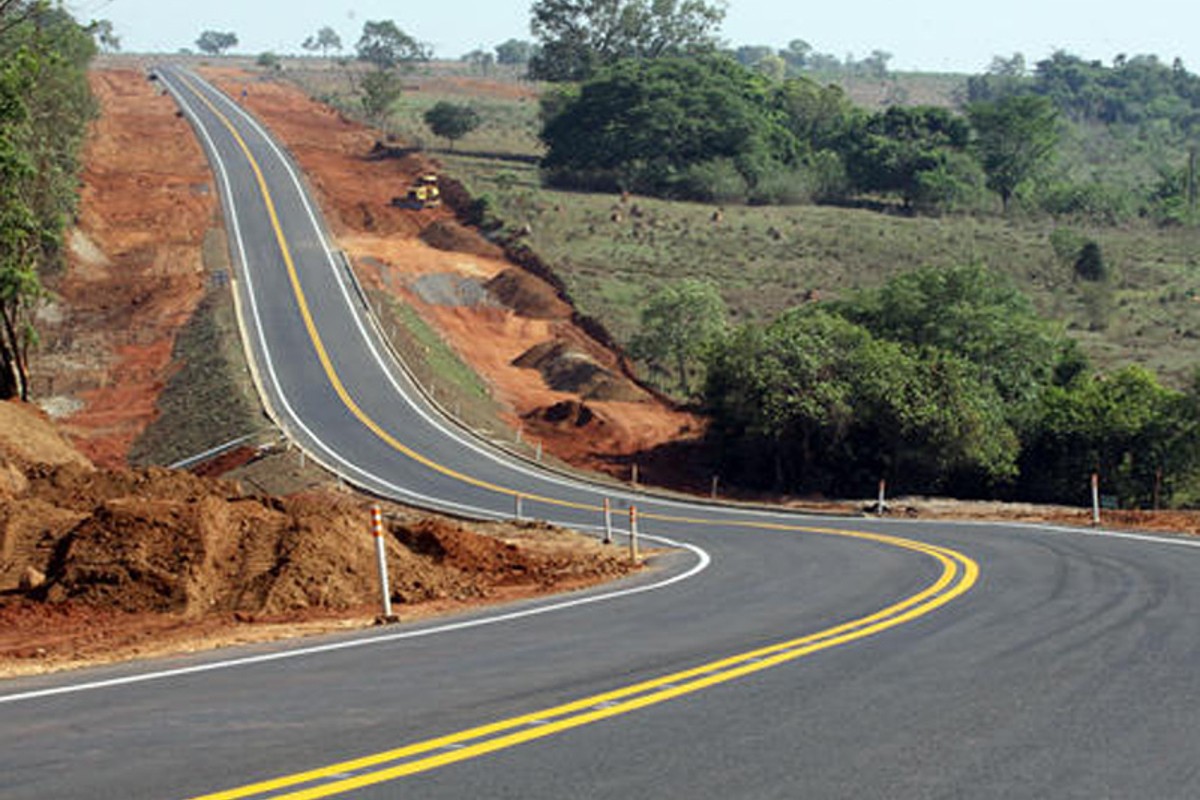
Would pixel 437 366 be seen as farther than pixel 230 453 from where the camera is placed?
Yes

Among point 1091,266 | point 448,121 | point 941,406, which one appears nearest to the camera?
point 941,406

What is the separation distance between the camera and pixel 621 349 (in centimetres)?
7119

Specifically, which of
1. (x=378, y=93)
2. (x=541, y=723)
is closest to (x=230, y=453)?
(x=541, y=723)

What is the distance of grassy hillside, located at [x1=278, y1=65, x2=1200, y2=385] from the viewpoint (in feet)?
258

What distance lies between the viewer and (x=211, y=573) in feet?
61.1

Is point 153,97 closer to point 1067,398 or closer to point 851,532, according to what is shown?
point 1067,398

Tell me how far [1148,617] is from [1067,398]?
34630 millimetres

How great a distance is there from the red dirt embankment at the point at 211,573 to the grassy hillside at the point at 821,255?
51.2 m

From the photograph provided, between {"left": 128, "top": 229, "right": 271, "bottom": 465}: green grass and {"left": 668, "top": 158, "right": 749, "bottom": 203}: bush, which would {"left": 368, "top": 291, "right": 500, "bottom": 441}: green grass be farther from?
{"left": 668, "top": 158, "right": 749, "bottom": 203}: bush

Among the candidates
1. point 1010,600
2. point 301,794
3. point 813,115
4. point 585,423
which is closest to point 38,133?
point 585,423

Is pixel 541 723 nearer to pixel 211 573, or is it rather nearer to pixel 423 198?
pixel 211 573

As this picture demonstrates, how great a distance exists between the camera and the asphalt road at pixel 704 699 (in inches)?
321

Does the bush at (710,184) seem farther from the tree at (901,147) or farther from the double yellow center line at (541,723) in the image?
the double yellow center line at (541,723)

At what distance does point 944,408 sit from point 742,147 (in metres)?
64.7
